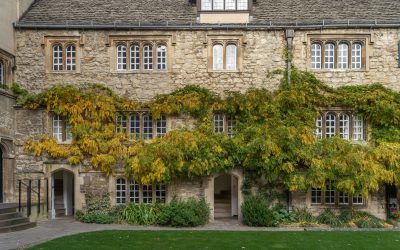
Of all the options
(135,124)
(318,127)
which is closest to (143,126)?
(135,124)

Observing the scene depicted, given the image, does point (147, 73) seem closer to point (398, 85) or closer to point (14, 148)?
point (14, 148)

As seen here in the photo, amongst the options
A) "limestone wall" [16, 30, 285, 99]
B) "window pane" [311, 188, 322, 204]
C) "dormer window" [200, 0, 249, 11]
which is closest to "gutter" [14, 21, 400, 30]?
"limestone wall" [16, 30, 285, 99]

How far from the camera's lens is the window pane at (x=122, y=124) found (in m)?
19.0

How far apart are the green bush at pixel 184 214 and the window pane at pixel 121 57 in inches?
239

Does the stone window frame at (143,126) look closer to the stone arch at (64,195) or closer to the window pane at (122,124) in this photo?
the window pane at (122,124)

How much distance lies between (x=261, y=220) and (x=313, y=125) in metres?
4.37

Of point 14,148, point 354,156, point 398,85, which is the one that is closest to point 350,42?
point 398,85

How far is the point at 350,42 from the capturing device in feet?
62.1

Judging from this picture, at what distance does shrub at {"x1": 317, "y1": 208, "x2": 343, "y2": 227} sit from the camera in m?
17.3

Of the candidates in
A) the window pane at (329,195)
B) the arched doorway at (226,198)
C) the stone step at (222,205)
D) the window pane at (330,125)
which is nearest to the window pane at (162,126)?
the arched doorway at (226,198)

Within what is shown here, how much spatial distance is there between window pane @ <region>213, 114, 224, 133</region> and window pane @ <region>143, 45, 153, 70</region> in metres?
3.44

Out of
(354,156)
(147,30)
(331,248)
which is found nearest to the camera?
(331,248)

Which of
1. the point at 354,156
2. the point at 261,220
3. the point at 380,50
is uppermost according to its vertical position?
the point at 380,50

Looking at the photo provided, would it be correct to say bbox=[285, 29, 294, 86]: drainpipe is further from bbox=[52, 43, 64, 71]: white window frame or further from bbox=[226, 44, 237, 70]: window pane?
bbox=[52, 43, 64, 71]: white window frame
